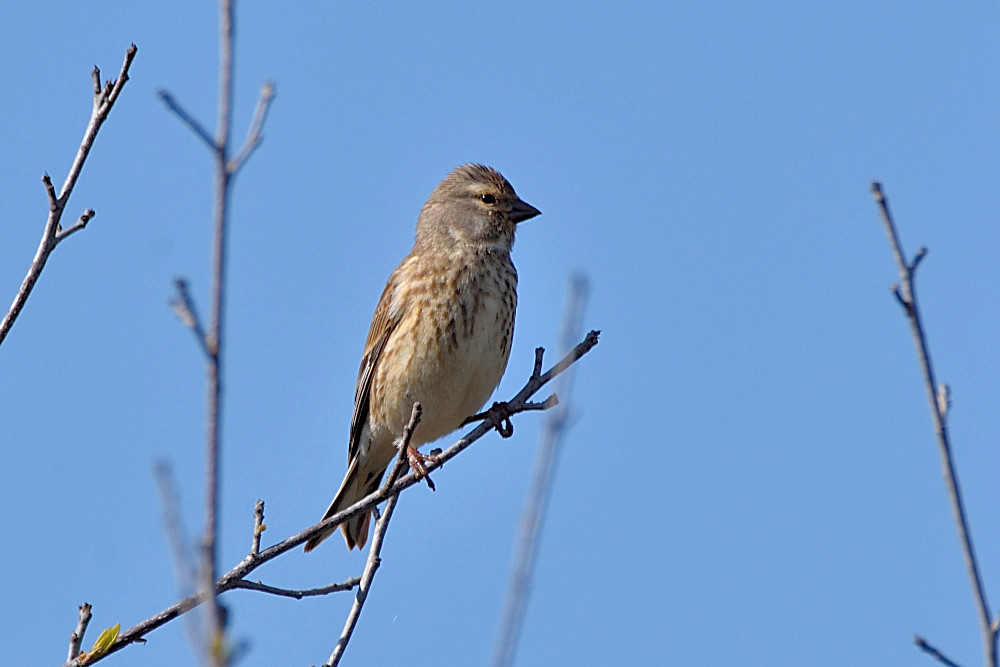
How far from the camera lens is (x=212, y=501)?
2014 mm

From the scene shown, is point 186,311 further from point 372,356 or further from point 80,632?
point 372,356

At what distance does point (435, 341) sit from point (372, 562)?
7.17ft

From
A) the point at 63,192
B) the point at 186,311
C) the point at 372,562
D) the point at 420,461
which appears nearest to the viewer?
the point at 186,311

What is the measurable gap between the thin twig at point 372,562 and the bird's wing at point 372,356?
6.71 feet

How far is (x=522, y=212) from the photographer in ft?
26.1

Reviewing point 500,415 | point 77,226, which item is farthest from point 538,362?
point 77,226

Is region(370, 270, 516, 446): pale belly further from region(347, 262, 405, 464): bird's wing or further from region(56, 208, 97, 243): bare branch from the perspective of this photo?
region(56, 208, 97, 243): bare branch

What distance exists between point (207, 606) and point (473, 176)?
6296 mm

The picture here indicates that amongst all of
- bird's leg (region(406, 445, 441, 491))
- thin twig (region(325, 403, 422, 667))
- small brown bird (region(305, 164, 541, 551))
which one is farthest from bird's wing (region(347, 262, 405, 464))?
thin twig (region(325, 403, 422, 667))

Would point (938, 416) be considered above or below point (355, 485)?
below

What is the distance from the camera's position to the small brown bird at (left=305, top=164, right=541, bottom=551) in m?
6.93

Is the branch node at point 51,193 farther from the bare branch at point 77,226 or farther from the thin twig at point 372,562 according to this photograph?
the thin twig at point 372,562

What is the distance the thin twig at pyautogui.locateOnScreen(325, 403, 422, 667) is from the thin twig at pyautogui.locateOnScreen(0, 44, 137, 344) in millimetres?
1559

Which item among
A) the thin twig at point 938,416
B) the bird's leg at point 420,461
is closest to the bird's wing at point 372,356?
the bird's leg at point 420,461
